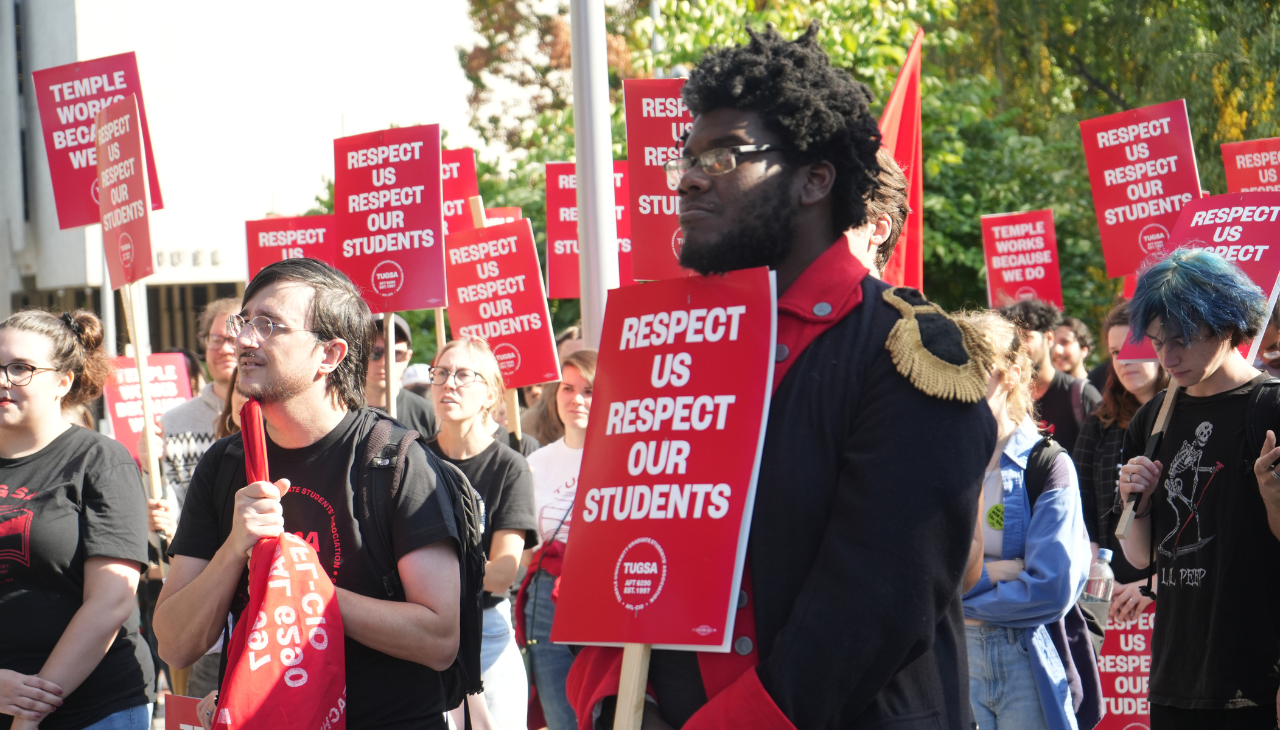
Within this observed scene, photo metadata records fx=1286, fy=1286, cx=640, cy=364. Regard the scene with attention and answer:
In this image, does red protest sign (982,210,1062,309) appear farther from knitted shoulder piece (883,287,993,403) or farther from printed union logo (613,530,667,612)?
printed union logo (613,530,667,612)

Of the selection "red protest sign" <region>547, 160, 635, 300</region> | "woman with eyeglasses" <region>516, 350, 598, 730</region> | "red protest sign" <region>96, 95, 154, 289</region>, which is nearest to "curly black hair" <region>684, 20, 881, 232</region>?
"woman with eyeglasses" <region>516, 350, 598, 730</region>

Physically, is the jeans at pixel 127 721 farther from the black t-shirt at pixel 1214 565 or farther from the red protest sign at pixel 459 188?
the red protest sign at pixel 459 188

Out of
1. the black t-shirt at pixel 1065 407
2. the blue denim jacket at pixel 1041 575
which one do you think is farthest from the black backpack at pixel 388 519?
the black t-shirt at pixel 1065 407

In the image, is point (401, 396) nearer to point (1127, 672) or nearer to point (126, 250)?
point (126, 250)

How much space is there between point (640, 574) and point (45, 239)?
23665mm

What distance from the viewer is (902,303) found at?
223 centimetres

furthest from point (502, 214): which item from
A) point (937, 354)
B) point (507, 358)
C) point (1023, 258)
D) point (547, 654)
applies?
point (937, 354)

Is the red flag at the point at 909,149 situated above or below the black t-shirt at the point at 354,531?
above

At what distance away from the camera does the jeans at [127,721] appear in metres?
3.69

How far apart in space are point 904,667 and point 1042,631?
6.85 feet

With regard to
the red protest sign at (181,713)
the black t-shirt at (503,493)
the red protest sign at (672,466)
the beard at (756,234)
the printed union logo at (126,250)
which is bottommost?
the red protest sign at (181,713)

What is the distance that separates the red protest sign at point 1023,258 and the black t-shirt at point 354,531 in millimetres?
7578

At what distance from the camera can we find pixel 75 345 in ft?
13.0

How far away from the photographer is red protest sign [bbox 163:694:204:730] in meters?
3.38
